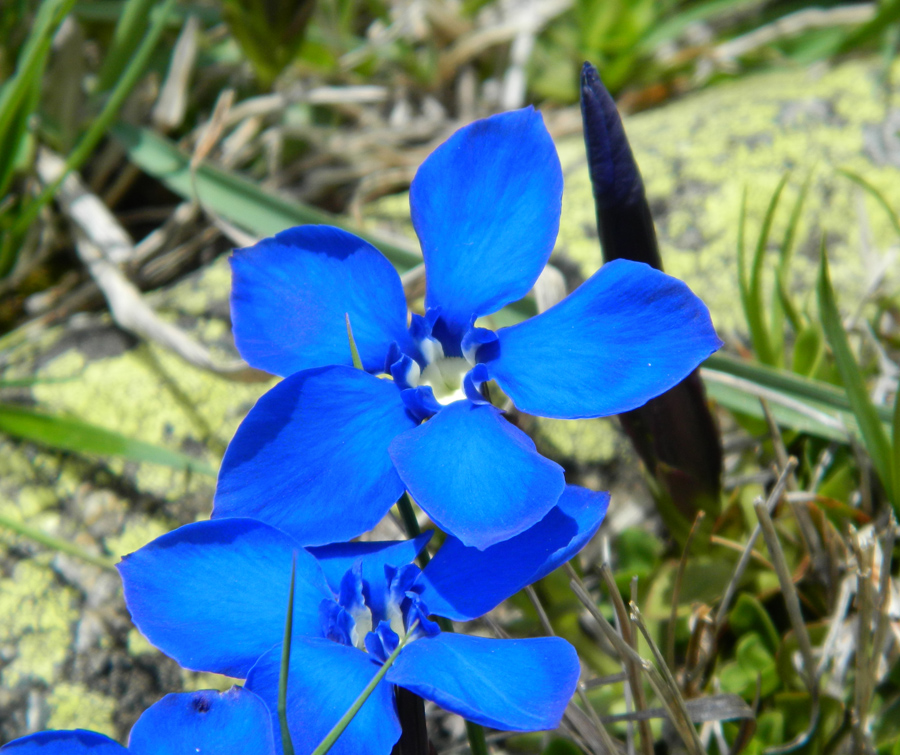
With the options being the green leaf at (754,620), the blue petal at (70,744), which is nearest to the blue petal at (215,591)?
the blue petal at (70,744)

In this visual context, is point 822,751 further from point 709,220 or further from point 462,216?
point 709,220

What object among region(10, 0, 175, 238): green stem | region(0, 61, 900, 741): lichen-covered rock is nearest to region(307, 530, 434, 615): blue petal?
region(0, 61, 900, 741): lichen-covered rock

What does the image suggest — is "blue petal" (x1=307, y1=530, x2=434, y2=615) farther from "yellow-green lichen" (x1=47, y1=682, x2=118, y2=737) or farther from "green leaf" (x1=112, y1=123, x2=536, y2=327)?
"green leaf" (x1=112, y1=123, x2=536, y2=327)

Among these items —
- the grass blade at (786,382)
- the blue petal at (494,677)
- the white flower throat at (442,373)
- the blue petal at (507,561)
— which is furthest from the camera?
the grass blade at (786,382)

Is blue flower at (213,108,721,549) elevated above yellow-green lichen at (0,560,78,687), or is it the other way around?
blue flower at (213,108,721,549)

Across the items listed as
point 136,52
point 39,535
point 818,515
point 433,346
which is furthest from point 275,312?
point 136,52

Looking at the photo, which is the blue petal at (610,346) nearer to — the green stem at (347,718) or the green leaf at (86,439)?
the green stem at (347,718)
